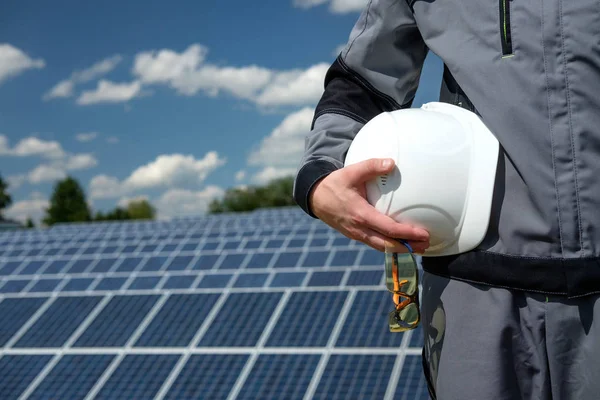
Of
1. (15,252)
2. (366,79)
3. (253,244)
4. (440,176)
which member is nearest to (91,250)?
(15,252)

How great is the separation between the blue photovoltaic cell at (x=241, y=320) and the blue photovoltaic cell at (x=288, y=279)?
0.49 metres

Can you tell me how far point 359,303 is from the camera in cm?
726

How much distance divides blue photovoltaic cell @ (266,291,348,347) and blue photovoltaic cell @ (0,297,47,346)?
3108 mm

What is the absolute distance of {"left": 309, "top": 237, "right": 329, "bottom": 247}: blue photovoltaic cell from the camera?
446 inches

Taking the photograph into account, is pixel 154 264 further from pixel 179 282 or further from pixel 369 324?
pixel 369 324

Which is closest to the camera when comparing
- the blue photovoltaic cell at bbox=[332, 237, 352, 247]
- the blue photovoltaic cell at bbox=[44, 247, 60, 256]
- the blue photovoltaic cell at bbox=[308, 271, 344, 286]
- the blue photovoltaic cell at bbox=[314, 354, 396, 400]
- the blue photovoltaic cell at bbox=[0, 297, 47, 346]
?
the blue photovoltaic cell at bbox=[314, 354, 396, 400]

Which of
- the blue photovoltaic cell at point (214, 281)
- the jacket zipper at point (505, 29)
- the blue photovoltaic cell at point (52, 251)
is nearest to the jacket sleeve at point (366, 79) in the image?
the jacket zipper at point (505, 29)

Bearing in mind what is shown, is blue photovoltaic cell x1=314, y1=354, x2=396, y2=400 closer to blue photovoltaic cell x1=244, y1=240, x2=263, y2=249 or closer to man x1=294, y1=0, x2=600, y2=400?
man x1=294, y1=0, x2=600, y2=400

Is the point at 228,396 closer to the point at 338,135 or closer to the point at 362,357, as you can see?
the point at 362,357

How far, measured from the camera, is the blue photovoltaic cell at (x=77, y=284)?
9263mm

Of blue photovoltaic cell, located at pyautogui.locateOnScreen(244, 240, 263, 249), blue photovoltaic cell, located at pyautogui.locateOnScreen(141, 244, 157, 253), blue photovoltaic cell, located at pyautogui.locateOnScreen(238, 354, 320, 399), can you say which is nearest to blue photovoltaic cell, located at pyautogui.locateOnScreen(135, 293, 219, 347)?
blue photovoltaic cell, located at pyautogui.locateOnScreen(238, 354, 320, 399)

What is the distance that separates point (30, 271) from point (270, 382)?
20.7ft

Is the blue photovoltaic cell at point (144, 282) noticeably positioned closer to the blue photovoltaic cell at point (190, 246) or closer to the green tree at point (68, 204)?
the blue photovoltaic cell at point (190, 246)

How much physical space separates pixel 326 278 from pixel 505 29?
6744 mm
